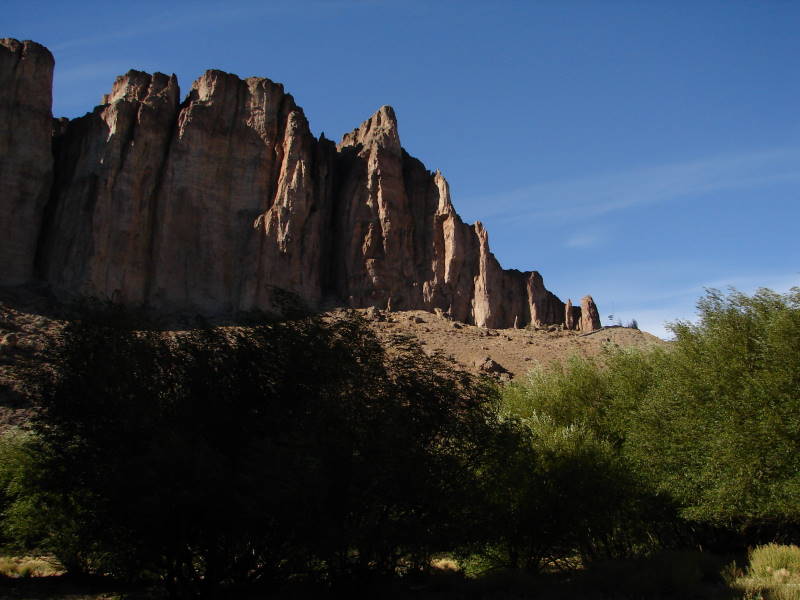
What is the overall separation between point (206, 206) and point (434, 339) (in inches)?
990

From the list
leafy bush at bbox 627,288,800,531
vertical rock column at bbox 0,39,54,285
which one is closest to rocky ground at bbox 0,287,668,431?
vertical rock column at bbox 0,39,54,285

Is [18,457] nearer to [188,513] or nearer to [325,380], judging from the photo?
[188,513]

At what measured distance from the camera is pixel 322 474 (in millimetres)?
15516

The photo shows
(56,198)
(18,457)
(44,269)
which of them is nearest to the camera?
(18,457)

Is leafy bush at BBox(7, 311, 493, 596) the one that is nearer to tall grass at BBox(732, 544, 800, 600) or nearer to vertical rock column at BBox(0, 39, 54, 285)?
tall grass at BBox(732, 544, 800, 600)

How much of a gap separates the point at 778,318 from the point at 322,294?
54492 millimetres

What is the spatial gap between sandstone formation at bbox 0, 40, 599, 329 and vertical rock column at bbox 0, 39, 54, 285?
0.35 feet

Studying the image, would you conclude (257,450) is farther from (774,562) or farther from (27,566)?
(27,566)

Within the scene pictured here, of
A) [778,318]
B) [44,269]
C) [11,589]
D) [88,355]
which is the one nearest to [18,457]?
[11,589]

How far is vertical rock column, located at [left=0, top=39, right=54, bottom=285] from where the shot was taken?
6044 centimetres

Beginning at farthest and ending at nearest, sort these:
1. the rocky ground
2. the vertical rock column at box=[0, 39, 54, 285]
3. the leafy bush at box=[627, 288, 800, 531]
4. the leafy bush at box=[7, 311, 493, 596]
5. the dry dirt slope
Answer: the vertical rock column at box=[0, 39, 54, 285]
the dry dirt slope
the rocky ground
the leafy bush at box=[627, 288, 800, 531]
the leafy bush at box=[7, 311, 493, 596]

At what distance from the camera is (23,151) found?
62.3 meters

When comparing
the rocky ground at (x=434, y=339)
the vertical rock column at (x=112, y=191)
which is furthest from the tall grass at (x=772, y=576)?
the vertical rock column at (x=112, y=191)

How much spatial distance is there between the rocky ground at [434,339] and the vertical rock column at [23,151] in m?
4.23
